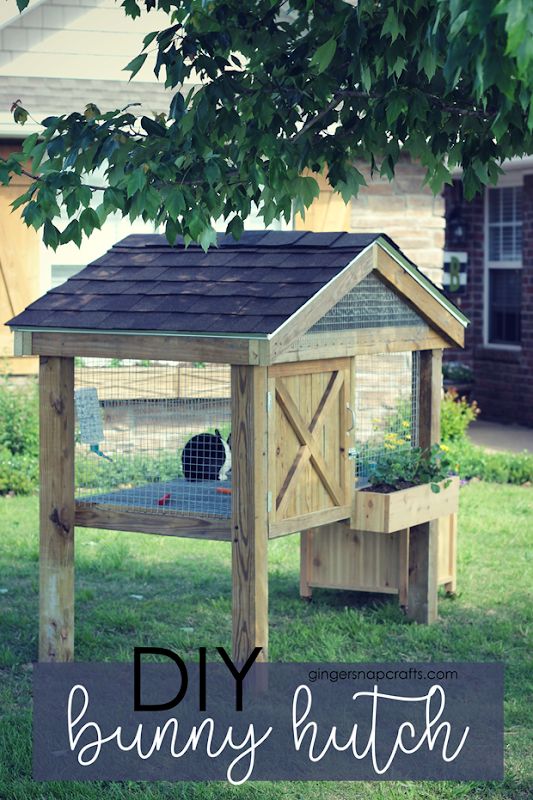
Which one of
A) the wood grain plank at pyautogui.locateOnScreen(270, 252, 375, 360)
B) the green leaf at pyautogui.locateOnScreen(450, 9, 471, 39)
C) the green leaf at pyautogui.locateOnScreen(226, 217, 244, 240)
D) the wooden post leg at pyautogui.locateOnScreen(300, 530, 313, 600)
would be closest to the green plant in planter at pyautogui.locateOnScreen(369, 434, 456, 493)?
the wooden post leg at pyautogui.locateOnScreen(300, 530, 313, 600)

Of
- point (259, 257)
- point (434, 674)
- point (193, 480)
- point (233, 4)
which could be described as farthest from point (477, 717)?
point (233, 4)

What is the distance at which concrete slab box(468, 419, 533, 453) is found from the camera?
13434 mm

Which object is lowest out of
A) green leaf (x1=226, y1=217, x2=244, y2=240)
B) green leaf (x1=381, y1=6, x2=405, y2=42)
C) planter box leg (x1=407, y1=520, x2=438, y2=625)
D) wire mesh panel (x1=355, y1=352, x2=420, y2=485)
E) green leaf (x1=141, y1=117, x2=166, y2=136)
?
planter box leg (x1=407, y1=520, x2=438, y2=625)

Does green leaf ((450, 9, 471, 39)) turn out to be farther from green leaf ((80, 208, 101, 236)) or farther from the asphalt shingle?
the asphalt shingle

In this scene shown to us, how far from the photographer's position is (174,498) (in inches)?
247

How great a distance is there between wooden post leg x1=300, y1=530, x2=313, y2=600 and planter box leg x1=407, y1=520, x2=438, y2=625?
611mm

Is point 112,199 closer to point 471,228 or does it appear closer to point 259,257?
point 259,257

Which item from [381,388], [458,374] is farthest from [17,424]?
[458,374]

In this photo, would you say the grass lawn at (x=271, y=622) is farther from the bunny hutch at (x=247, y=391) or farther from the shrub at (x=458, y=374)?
the shrub at (x=458, y=374)

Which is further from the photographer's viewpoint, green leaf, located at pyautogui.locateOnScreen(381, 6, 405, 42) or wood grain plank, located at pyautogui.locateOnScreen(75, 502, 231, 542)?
wood grain plank, located at pyautogui.locateOnScreen(75, 502, 231, 542)

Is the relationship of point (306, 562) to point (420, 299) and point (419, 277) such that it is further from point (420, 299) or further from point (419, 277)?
point (419, 277)

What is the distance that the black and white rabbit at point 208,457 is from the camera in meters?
6.24

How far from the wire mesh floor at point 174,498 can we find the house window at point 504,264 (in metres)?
10.3

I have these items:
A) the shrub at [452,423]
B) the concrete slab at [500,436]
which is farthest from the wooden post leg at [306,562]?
the concrete slab at [500,436]
